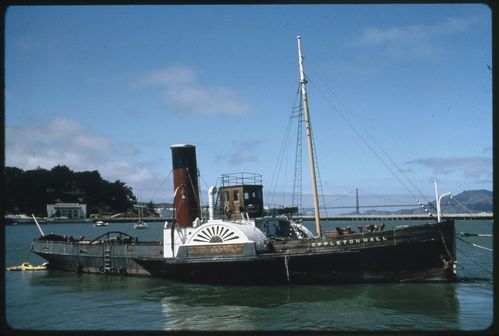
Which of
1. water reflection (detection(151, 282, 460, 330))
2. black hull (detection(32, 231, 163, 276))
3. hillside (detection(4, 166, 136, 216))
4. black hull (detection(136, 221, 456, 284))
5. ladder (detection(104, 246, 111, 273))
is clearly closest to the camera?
water reflection (detection(151, 282, 460, 330))

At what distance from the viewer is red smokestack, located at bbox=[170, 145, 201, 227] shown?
87.1ft

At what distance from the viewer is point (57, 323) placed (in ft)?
56.2

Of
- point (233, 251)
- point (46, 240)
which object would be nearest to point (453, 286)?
point (233, 251)

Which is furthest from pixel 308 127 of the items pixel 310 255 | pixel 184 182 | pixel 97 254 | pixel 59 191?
pixel 59 191

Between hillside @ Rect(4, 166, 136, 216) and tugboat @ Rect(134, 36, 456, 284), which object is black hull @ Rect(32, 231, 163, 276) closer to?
tugboat @ Rect(134, 36, 456, 284)

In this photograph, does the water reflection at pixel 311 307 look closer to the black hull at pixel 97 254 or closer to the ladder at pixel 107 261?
the black hull at pixel 97 254

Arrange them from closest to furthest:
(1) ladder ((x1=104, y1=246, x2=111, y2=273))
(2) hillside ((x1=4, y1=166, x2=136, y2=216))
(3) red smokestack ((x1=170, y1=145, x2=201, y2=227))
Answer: (3) red smokestack ((x1=170, y1=145, x2=201, y2=227)) < (1) ladder ((x1=104, y1=246, x2=111, y2=273)) < (2) hillside ((x1=4, y1=166, x2=136, y2=216))

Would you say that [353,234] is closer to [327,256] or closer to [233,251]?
[327,256]

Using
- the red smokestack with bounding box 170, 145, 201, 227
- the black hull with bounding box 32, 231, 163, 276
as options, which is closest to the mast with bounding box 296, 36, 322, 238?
the red smokestack with bounding box 170, 145, 201, 227

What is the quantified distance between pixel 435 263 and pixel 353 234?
379 cm

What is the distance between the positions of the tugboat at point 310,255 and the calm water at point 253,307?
1.79 feet

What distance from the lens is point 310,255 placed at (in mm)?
22359

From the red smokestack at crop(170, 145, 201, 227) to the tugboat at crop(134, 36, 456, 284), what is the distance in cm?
125


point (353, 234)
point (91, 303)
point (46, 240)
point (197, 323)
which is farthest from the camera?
point (46, 240)
